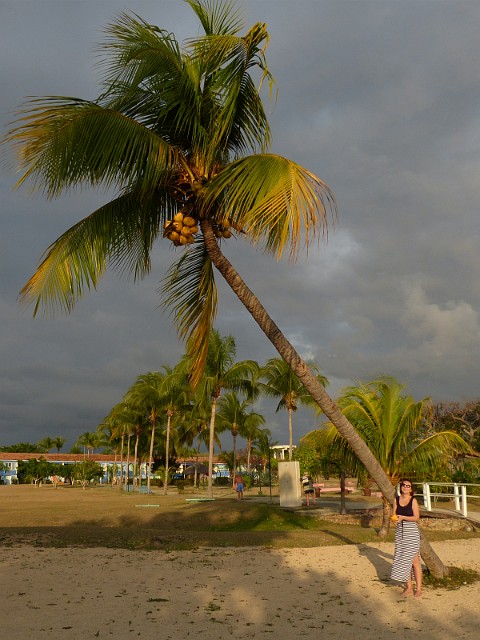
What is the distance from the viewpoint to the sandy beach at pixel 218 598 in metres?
6.30

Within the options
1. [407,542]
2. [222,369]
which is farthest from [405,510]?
[222,369]

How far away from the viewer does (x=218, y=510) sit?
2423cm

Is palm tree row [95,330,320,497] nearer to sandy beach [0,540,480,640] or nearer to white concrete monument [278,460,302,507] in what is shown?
white concrete monument [278,460,302,507]

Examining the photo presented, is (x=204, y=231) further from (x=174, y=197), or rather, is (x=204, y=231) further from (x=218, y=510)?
Result: (x=218, y=510)

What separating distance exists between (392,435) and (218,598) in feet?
25.7

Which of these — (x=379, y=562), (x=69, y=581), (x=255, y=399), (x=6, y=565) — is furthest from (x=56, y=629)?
(x=255, y=399)

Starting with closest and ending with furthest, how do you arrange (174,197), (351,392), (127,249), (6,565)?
(174,197) < (127,249) < (6,565) < (351,392)

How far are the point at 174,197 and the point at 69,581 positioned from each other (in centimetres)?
558

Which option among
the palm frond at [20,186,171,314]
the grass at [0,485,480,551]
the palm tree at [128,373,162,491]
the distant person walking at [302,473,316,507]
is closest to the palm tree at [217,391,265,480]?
the palm tree at [128,373,162,491]

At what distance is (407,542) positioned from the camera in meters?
8.10

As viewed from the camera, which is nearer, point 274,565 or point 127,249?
point 127,249

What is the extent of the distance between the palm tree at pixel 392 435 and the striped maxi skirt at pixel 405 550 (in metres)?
6.30

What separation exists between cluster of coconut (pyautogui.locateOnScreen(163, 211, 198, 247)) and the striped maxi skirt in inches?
186

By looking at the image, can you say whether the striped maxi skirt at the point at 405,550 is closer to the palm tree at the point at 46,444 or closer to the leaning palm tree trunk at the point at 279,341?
the leaning palm tree trunk at the point at 279,341
